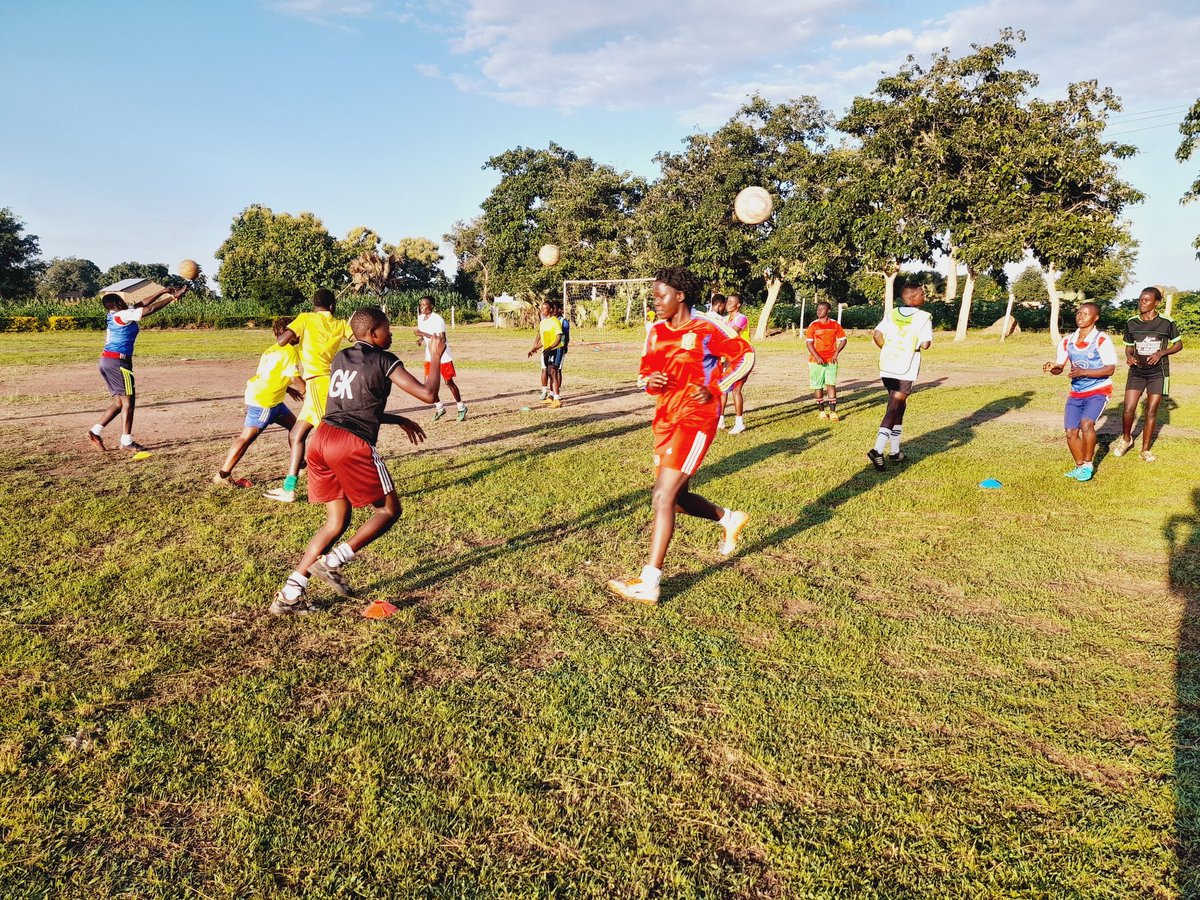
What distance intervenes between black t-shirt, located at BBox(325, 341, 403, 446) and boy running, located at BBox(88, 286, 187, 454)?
562 cm

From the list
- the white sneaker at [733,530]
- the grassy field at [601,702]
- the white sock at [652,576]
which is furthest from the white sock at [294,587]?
the white sneaker at [733,530]

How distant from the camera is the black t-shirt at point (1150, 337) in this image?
964 centimetres

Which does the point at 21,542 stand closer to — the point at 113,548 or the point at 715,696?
the point at 113,548

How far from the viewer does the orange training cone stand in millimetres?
4938

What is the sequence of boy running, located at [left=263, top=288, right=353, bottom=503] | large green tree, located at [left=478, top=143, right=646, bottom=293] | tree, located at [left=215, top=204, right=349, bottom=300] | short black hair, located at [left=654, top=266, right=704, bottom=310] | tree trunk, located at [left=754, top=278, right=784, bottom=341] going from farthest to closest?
1. tree, located at [left=215, top=204, right=349, bottom=300]
2. large green tree, located at [left=478, top=143, right=646, bottom=293]
3. tree trunk, located at [left=754, top=278, right=784, bottom=341]
4. boy running, located at [left=263, top=288, right=353, bottom=503]
5. short black hair, located at [left=654, top=266, right=704, bottom=310]

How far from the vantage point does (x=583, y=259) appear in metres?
47.8

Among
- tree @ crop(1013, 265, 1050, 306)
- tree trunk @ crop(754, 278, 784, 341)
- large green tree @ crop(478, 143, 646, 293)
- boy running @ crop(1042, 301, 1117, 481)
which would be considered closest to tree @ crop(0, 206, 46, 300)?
large green tree @ crop(478, 143, 646, 293)

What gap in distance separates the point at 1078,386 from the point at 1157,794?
7328 millimetres

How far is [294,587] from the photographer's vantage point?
499cm

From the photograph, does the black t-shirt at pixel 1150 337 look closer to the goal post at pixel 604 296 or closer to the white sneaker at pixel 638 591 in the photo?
the white sneaker at pixel 638 591

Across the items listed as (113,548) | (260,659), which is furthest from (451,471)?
(260,659)

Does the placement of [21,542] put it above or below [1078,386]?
below

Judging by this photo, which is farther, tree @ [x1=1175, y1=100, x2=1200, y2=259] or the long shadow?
tree @ [x1=1175, y1=100, x2=1200, y2=259]

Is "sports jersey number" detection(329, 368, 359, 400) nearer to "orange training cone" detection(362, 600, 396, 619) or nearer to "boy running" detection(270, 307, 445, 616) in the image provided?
"boy running" detection(270, 307, 445, 616)
